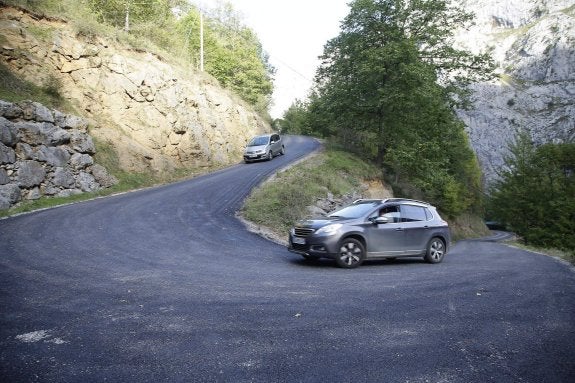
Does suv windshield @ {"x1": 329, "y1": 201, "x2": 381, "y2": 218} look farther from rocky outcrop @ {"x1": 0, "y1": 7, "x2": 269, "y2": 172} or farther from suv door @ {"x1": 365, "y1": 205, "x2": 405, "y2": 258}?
rocky outcrop @ {"x1": 0, "y1": 7, "x2": 269, "y2": 172}

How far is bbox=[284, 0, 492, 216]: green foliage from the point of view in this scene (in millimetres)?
24047

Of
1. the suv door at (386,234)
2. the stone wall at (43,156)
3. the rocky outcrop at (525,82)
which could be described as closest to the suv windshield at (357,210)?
the suv door at (386,234)

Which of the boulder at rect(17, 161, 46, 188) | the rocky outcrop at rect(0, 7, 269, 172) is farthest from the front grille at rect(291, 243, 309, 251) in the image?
the rocky outcrop at rect(0, 7, 269, 172)

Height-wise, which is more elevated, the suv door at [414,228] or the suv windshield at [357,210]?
the suv windshield at [357,210]

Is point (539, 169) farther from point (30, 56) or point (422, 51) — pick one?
point (30, 56)

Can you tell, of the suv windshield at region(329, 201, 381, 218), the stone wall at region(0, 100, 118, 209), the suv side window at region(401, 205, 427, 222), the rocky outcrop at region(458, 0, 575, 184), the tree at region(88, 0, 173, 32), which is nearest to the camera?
the suv windshield at region(329, 201, 381, 218)

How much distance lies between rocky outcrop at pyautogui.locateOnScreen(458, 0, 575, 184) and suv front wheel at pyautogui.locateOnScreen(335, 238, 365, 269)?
228 ft

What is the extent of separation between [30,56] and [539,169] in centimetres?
3253

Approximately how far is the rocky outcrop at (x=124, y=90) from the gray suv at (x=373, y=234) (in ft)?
49.7

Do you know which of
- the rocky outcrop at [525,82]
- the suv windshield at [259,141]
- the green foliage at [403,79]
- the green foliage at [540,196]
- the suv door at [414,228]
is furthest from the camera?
the rocky outcrop at [525,82]

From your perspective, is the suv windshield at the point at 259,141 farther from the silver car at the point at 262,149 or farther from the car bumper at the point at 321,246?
the car bumper at the point at 321,246

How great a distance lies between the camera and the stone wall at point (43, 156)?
1474 cm

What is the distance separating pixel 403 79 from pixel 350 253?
18355 millimetres

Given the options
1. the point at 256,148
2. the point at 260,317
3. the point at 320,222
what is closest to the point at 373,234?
the point at 320,222
